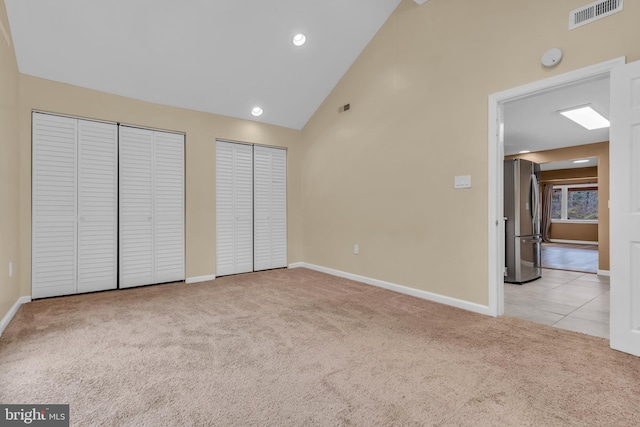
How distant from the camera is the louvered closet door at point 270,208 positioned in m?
5.10

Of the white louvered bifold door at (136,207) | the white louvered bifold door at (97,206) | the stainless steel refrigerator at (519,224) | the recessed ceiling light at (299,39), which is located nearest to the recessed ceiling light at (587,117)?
the stainless steel refrigerator at (519,224)

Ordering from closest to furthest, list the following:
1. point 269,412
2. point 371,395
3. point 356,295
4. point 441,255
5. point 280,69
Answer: point 269,412
point 371,395
point 441,255
point 356,295
point 280,69

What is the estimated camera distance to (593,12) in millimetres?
2312

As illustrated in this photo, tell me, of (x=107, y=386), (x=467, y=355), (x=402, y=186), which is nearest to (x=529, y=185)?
(x=402, y=186)

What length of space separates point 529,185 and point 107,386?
215 inches

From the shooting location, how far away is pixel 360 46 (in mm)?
4246

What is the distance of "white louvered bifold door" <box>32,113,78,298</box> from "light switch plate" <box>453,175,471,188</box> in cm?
433

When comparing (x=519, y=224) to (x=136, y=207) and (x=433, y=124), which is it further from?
(x=136, y=207)

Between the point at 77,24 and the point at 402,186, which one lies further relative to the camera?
the point at 402,186

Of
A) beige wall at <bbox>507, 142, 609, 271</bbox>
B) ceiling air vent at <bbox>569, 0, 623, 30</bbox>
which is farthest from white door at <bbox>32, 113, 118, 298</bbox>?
beige wall at <bbox>507, 142, 609, 271</bbox>

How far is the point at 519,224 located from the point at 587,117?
1714 millimetres

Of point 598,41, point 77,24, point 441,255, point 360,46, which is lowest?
point 441,255

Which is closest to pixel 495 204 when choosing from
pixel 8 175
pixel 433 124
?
pixel 433 124

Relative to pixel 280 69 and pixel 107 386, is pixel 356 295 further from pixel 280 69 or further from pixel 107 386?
pixel 280 69
